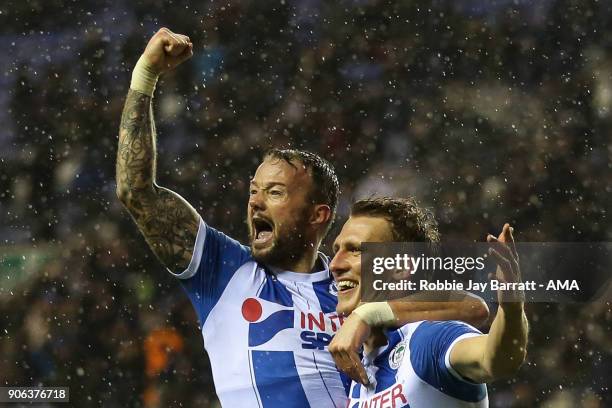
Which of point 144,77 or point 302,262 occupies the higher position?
point 144,77

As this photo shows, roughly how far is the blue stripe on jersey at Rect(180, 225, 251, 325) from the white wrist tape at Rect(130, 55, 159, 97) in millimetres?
509

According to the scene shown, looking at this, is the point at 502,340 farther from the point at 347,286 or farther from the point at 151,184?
the point at 151,184

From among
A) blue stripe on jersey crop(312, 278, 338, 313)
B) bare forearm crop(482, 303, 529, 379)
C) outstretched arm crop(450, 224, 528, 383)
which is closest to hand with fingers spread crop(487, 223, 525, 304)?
outstretched arm crop(450, 224, 528, 383)

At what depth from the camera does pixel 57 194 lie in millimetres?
6391

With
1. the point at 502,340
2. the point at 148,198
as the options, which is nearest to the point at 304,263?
the point at 148,198

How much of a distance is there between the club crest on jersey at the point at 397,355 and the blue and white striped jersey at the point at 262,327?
74 cm

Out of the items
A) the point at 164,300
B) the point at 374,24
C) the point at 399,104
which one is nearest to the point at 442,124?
the point at 399,104

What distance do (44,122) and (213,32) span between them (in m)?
1.32

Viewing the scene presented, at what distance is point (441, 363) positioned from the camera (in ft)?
7.07

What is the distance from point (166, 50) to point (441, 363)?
1483mm

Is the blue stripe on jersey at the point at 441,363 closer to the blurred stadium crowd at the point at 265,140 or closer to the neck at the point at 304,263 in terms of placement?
the neck at the point at 304,263

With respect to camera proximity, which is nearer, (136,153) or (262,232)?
(136,153)

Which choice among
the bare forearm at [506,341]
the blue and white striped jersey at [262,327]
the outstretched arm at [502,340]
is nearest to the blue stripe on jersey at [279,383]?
the blue and white striped jersey at [262,327]

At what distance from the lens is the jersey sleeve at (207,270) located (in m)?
3.28
